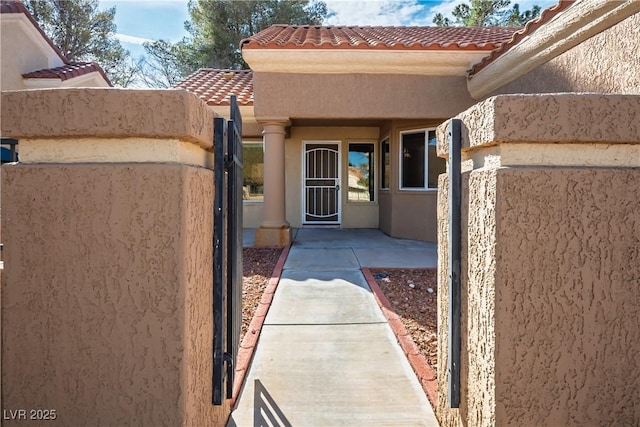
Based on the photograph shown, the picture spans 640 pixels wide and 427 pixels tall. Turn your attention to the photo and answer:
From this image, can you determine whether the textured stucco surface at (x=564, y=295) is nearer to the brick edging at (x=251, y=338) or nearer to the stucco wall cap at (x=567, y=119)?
the stucco wall cap at (x=567, y=119)

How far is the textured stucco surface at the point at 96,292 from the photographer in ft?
6.43

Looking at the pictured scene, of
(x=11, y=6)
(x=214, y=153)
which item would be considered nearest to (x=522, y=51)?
(x=214, y=153)

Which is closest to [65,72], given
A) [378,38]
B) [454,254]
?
[378,38]

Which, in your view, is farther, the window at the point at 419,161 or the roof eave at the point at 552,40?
the window at the point at 419,161

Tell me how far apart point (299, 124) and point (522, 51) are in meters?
6.96

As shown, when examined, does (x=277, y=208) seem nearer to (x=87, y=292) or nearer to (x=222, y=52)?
(x=87, y=292)

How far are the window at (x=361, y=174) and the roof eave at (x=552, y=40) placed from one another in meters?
4.74

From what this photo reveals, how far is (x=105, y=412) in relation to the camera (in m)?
1.98

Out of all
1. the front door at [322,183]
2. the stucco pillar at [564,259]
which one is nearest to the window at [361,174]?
the front door at [322,183]

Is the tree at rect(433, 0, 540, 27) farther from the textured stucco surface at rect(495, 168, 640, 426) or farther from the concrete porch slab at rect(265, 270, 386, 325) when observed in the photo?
the textured stucco surface at rect(495, 168, 640, 426)

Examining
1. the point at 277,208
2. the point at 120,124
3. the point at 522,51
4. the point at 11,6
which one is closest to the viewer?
the point at 120,124

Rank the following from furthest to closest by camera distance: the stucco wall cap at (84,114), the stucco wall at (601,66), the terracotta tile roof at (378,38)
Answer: the terracotta tile roof at (378,38) → the stucco wall at (601,66) → the stucco wall cap at (84,114)

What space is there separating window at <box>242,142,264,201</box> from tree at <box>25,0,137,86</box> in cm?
1510

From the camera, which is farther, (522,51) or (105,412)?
(522,51)
